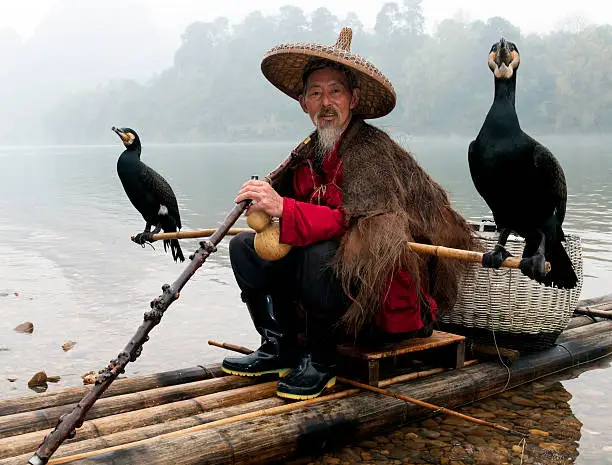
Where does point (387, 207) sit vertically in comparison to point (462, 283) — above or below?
above

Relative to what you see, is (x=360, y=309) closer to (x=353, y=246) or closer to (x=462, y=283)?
(x=353, y=246)

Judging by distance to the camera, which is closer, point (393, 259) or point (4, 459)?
point (4, 459)

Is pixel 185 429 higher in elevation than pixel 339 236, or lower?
lower

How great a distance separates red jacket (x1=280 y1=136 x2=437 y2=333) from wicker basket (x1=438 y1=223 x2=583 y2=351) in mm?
562

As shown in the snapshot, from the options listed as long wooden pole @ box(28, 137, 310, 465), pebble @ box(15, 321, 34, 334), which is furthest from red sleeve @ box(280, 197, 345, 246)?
pebble @ box(15, 321, 34, 334)

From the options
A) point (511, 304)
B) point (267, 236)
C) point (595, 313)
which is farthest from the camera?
point (595, 313)

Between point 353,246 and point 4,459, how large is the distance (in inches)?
66.4

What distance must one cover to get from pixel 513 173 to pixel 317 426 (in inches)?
55.0

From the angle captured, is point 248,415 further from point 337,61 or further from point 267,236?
point 337,61

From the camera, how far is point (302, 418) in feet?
10.2

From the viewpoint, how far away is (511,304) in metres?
4.15

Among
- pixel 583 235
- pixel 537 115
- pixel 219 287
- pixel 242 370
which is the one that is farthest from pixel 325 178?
pixel 537 115

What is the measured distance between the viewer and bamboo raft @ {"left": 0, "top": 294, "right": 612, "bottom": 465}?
274 centimetres

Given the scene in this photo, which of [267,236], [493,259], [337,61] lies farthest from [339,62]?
[493,259]
